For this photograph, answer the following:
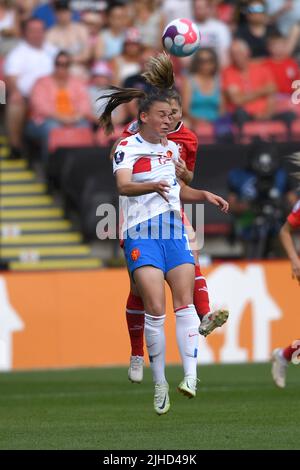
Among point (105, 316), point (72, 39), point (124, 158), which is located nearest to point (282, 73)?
point (72, 39)

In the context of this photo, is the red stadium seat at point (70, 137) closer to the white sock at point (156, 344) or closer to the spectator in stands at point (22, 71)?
the spectator in stands at point (22, 71)

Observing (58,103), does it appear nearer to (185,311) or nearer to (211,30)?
(211,30)

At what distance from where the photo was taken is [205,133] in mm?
19812

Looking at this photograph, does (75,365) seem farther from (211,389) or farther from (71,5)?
(71,5)

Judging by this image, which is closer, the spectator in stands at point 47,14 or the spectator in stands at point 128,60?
the spectator in stands at point 128,60

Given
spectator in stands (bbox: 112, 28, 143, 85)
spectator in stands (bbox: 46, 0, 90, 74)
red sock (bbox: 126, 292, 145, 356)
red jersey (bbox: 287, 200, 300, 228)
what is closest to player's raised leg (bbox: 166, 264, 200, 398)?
red sock (bbox: 126, 292, 145, 356)

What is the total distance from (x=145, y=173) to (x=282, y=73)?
11.1 m

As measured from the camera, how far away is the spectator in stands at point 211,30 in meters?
20.6

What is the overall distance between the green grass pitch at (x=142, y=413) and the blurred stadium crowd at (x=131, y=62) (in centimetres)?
539

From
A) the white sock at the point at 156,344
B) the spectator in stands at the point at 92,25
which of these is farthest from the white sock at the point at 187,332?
the spectator in stands at the point at 92,25

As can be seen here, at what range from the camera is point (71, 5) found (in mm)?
21406

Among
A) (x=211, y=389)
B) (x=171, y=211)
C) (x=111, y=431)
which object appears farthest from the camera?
(x=211, y=389)

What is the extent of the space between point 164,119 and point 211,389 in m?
3.95
